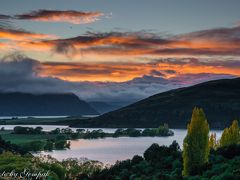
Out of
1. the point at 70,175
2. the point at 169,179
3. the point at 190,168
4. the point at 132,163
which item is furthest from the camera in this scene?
the point at 70,175

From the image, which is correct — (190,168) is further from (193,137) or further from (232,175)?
(232,175)

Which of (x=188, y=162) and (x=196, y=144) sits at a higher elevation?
(x=196, y=144)

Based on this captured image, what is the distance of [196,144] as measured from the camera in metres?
82.2

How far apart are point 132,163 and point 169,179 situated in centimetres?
3105

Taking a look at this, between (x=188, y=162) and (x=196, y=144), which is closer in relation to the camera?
(x=188, y=162)

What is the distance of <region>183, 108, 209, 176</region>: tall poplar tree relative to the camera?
265 ft

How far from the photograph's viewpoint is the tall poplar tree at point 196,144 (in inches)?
3182

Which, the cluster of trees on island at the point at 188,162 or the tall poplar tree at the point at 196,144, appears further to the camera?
the tall poplar tree at the point at 196,144

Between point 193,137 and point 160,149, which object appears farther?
point 160,149

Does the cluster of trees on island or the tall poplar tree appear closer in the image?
the cluster of trees on island

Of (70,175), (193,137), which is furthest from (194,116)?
(70,175)

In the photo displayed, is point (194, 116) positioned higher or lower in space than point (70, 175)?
higher

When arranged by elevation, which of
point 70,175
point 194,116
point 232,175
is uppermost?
point 194,116

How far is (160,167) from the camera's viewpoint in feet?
279
